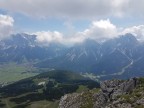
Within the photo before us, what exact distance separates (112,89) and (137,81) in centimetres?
938

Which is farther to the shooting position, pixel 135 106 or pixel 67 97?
pixel 67 97

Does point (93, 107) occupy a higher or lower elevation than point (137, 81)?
lower

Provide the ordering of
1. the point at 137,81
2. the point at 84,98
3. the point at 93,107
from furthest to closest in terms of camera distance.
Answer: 1. the point at 84,98
2. the point at 93,107
3. the point at 137,81

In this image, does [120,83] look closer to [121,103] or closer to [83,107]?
[83,107]

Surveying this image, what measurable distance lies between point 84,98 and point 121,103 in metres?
48.1

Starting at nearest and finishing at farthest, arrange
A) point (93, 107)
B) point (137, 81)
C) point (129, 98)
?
point (129, 98) < point (137, 81) < point (93, 107)

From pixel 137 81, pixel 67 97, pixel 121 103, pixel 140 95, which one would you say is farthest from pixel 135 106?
pixel 67 97

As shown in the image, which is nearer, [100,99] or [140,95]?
[140,95]

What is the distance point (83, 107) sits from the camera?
10656 cm

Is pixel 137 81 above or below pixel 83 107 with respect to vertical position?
above

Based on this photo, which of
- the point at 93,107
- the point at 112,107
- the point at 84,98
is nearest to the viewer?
the point at 112,107

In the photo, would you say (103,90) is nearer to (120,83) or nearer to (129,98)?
(120,83)

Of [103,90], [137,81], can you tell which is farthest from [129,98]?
[103,90]

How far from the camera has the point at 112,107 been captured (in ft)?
210
